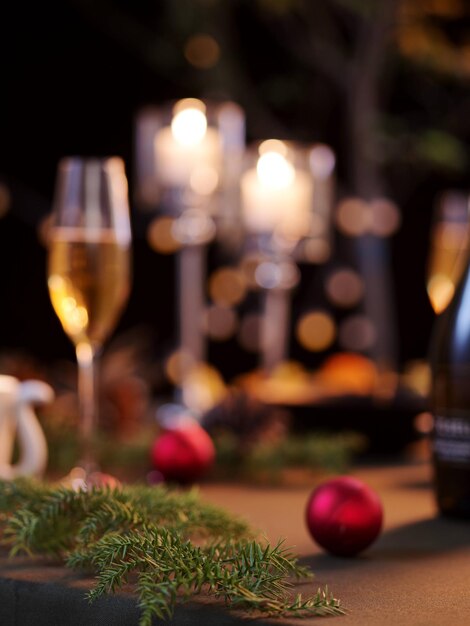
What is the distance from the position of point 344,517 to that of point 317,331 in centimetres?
397

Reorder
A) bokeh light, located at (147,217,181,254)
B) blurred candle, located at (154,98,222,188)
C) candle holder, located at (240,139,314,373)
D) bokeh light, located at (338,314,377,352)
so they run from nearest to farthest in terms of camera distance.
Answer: candle holder, located at (240,139,314,373) → blurred candle, located at (154,98,222,188) → bokeh light, located at (147,217,181,254) → bokeh light, located at (338,314,377,352)

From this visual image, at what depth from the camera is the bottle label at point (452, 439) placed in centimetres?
90

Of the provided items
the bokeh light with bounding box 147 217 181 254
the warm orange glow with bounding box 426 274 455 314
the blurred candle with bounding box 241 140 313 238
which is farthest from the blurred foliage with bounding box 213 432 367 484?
the bokeh light with bounding box 147 217 181 254

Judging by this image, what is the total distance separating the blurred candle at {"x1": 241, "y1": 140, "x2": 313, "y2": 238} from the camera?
7.77 ft

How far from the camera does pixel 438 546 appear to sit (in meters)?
0.79

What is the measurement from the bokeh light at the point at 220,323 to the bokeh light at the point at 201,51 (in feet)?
3.53

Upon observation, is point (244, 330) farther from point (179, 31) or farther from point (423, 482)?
point (423, 482)

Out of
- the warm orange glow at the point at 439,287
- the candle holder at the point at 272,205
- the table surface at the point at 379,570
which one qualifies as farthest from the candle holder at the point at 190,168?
the table surface at the point at 379,570

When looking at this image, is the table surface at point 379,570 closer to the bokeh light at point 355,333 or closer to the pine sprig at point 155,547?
the pine sprig at point 155,547

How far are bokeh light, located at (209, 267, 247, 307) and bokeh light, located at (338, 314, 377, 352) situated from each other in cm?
49

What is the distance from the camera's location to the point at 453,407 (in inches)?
36.0

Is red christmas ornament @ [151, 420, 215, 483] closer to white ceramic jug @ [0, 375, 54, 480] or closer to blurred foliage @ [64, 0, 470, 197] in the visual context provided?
white ceramic jug @ [0, 375, 54, 480]

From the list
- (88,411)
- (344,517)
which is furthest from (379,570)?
(88,411)

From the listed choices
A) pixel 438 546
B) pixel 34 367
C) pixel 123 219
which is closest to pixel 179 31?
pixel 34 367
